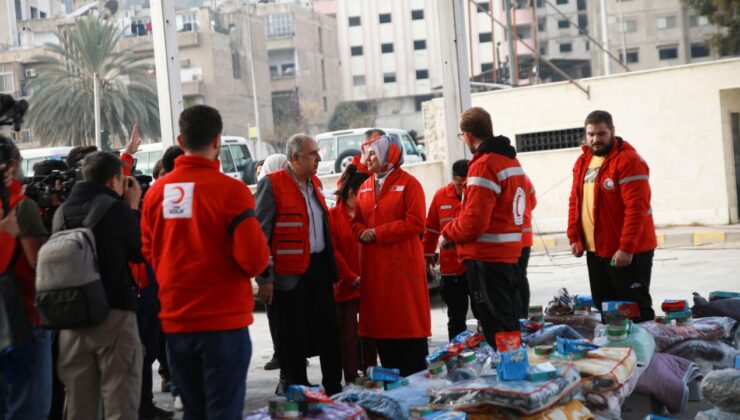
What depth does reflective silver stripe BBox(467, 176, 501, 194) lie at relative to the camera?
21.3 ft

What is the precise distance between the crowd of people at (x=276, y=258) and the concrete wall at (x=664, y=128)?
12907 mm

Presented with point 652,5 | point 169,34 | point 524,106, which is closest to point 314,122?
point 652,5

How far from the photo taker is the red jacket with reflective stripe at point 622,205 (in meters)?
7.25

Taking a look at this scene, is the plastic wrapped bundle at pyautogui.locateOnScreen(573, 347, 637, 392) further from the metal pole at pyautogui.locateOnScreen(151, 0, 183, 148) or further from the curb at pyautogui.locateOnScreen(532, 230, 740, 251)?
the curb at pyautogui.locateOnScreen(532, 230, 740, 251)

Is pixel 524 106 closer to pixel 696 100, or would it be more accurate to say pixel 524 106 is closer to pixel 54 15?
pixel 696 100

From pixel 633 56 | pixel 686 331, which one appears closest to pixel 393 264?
pixel 686 331

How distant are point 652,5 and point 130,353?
83.1 meters

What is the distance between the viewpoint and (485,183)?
6.49 meters

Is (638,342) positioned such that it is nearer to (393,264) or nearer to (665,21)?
(393,264)

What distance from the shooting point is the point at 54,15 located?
71188 millimetres

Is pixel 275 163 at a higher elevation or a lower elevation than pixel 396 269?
higher

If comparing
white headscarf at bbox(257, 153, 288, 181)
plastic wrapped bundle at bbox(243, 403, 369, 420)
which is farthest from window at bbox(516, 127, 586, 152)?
plastic wrapped bundle at bbox(243, 403, 369, 420)

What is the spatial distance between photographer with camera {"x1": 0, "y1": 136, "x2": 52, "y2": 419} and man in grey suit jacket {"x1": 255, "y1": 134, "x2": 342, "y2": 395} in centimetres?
163

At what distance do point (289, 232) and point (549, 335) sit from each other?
6.18ft
